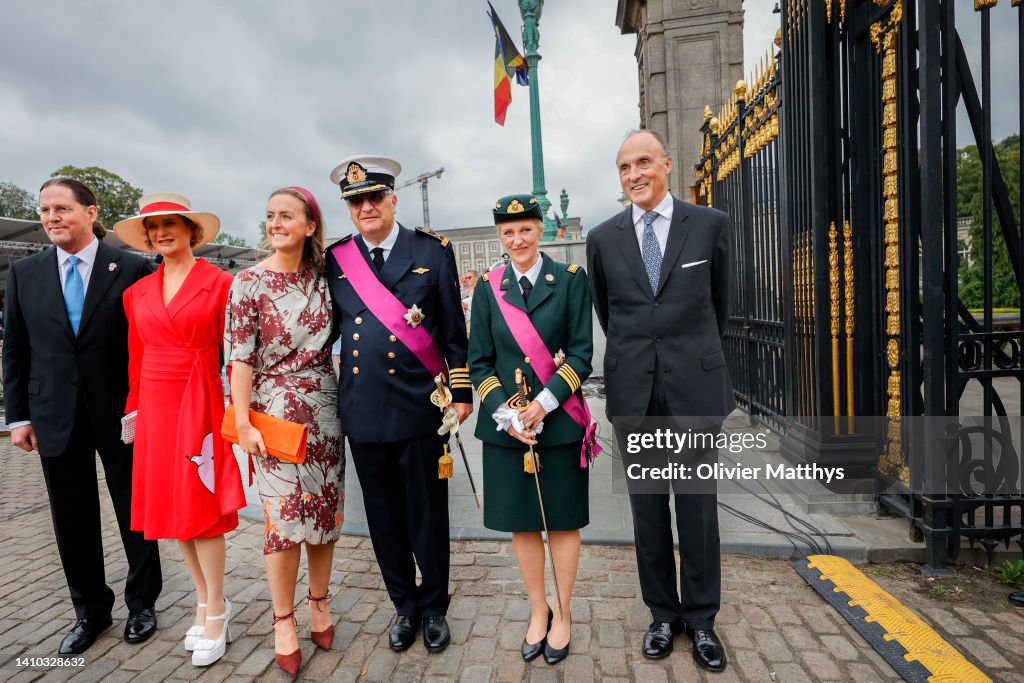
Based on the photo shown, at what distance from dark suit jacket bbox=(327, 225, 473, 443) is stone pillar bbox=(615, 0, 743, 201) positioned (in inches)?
509

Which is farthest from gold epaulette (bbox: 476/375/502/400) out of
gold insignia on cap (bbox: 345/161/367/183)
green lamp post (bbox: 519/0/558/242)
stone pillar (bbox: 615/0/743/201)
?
stone pillar (bbox: 615/0/743/201)

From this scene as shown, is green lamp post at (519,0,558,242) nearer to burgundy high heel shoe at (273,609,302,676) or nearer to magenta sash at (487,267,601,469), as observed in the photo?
magenta sash at (487,267,601,469)

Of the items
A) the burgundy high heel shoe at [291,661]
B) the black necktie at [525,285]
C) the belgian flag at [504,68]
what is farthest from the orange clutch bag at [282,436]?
the belgian flag at [504,68]

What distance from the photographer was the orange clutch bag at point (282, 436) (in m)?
2.62

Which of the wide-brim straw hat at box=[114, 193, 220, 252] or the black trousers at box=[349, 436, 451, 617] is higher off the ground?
the wide-brim straw hat at box=[114, 193, 220, 252]

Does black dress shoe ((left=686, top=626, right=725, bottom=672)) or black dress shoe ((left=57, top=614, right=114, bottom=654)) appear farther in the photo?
black dress shoe ((left=57, top=614, right=114, bottom=654))

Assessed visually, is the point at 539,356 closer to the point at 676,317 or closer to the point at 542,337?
the point at 542,337

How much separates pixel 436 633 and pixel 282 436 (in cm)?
118

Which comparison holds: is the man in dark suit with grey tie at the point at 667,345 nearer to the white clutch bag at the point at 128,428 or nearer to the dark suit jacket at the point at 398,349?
the dark suit jacket at the point at 398,349

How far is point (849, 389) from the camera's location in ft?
14.1

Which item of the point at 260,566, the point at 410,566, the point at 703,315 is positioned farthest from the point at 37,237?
the point at 703,315

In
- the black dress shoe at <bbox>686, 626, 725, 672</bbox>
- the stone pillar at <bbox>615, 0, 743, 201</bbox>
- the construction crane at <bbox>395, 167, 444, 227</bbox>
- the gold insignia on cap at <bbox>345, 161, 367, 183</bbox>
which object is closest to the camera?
the black dress shoe at <bbox>686, 626, 725, 672</bbox>

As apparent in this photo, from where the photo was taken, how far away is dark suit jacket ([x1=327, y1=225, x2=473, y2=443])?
9.00 feet

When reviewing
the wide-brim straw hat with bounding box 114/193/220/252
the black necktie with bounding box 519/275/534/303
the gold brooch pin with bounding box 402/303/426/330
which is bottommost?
the gold brooch pin with bounding box 402/303/426/330
